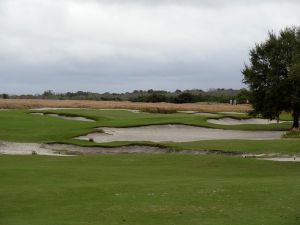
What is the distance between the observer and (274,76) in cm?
5347

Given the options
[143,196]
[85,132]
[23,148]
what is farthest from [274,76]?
[143,196]

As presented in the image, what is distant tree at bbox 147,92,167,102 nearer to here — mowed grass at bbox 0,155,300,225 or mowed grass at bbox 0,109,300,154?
mowed grass at bbox 0,109,300,154

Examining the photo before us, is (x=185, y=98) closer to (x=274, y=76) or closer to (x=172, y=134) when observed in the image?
(x=274, y=76)

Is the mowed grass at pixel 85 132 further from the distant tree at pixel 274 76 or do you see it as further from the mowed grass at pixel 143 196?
the mowed grass at pixel 143 196

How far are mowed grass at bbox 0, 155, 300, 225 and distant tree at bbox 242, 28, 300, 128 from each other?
28.7 metres

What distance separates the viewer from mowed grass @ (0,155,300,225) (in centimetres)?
1345

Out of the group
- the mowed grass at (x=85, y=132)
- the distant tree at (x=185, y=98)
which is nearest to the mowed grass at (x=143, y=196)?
the mowed grass at (x=85, y=132)

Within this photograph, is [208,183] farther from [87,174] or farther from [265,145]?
[265,145]

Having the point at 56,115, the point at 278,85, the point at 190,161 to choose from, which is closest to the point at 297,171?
the point at 190,161

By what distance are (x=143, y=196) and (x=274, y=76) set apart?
129 ft

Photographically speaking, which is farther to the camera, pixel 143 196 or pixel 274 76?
pixel 274 76

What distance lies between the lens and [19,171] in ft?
72.7

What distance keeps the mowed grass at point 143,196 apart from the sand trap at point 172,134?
62.7 ft

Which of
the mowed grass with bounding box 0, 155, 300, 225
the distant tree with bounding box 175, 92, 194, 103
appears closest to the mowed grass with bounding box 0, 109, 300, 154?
the mowed grass with bounding box 0, 155, 300, 225
